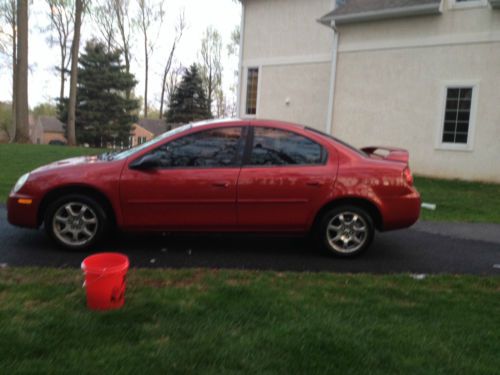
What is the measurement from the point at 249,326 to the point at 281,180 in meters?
2.09

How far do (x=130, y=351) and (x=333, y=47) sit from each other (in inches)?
596

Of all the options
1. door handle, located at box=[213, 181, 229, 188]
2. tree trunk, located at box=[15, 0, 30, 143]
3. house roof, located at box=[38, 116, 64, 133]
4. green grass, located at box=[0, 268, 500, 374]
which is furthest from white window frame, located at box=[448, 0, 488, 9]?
house roof, located at box=[38, 116, 64, 133]

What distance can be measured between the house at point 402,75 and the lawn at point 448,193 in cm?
138

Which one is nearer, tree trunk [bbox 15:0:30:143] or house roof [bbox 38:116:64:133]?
tree trunk [bbox 15:0:30:143]

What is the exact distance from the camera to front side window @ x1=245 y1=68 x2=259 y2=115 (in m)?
19.5

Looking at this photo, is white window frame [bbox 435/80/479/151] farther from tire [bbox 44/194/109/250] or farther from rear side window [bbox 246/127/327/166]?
tire [bbox 44/194/109/250]

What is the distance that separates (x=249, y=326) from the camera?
10.4 feet

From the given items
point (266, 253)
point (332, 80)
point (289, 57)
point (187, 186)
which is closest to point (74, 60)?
point (289, 57)

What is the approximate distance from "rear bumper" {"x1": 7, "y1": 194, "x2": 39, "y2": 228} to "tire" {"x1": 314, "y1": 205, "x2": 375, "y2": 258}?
10.2ft

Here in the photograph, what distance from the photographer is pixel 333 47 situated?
16.1 metres

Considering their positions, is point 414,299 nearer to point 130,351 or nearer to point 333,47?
point 130,351

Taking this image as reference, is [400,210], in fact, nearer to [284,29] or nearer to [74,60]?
[284,29]

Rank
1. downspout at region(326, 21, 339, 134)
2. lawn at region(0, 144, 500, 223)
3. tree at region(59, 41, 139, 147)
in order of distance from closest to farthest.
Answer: lawn at region(0, 144, 500, 223) < downspout at region(326, 21, 339, 134) < tree at region(59, 41, 139, 147)

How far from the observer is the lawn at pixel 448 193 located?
836cm
